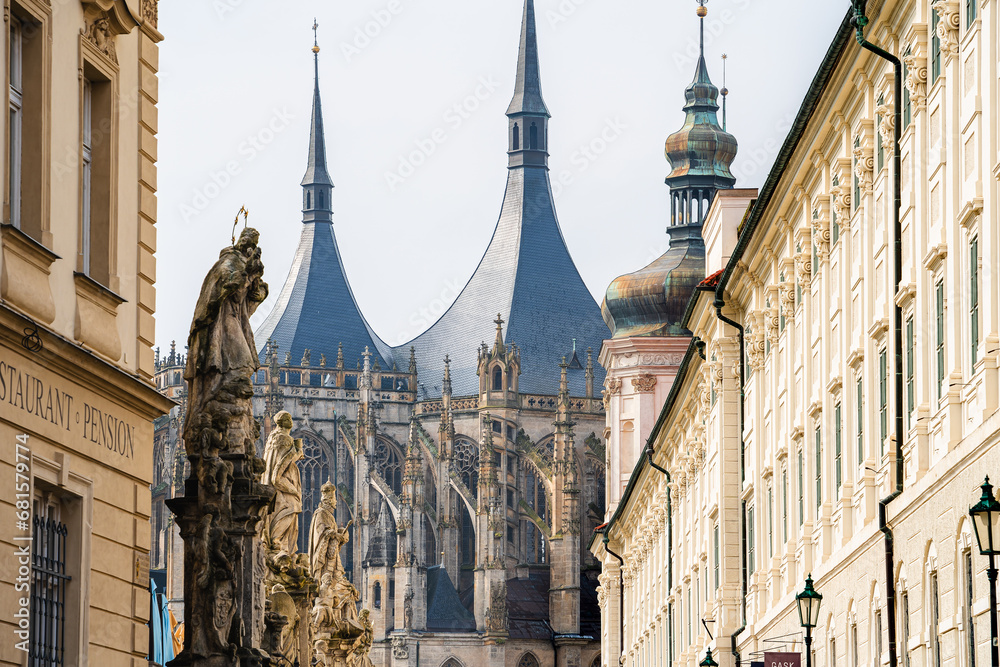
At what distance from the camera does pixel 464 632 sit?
389ft

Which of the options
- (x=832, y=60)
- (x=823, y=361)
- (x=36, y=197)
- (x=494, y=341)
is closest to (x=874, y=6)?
(x=832, y=60)

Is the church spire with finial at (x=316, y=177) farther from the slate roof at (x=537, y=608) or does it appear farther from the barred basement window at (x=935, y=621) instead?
the barred basement window at (x=935, y=621)

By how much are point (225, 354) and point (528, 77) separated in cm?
12200

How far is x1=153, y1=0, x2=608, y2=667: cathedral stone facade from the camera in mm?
118938

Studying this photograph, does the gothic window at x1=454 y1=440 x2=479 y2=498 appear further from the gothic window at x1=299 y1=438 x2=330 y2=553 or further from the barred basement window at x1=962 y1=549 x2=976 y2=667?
the barred basement window at x1=962 y1=549 x2=976 y2=667

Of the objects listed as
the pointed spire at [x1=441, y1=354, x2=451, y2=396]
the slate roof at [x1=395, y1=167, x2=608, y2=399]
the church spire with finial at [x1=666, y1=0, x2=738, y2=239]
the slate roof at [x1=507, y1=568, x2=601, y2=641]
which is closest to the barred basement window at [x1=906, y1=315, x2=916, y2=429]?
the church spire with finial at [x1=666, y1=0, x2=738, y2=239]

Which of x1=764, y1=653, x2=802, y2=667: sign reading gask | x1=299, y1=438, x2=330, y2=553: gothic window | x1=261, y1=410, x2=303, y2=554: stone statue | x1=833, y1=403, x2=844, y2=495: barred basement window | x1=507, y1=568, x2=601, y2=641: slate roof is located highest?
x1=299, y1=438, x2=330, y2=553: gothic window

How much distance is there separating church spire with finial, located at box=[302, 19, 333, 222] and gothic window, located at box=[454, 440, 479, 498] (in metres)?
20.8

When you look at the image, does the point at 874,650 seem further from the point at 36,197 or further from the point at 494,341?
the point at 494,341

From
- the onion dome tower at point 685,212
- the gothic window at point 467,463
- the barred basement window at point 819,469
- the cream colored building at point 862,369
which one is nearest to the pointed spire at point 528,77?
the gothic window at point 467,463

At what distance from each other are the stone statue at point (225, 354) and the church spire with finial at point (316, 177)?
407ft

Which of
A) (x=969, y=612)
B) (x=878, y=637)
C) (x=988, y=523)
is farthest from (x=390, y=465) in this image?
(x=988, y=523)

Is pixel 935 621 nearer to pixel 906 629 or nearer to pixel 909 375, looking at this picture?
pixel 906 629

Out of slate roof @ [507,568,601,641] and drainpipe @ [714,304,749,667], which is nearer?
drainpipe @ [714,304,749,667]
